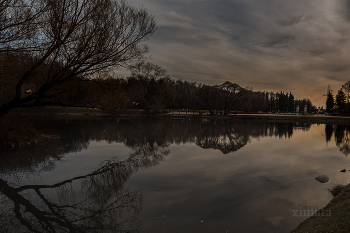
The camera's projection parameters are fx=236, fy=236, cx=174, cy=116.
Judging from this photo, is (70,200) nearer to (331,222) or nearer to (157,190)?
(157,190)

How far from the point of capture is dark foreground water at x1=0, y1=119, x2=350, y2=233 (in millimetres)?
6473

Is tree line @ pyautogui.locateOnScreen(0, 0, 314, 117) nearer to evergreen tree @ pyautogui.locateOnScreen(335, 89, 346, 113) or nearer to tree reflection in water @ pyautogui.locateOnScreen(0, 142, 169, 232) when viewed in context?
tree reflection in water @ pyautogui.locateOnScreen(0, 142, 169, 232)

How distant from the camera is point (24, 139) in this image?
57.1 ft

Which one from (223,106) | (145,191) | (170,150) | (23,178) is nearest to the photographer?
(145,191)

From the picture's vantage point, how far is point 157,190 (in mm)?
8781

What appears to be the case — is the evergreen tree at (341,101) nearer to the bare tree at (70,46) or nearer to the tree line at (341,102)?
the tree line at (341,102)

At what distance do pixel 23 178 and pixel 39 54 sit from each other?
5250 millimetres

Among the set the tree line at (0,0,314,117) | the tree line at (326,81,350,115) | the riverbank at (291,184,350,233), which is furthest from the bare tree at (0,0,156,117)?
the tree line at (326,81,350,115)

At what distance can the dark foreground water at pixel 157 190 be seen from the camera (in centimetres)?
647

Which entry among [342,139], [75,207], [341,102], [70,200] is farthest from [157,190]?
[341,102]

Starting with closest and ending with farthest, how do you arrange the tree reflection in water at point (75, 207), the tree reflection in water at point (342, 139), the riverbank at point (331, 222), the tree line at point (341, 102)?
the riverbank at point (331, 222) → the tree reflection in water at point (75, 207) → the tree reflection in water at point (342, 139) → the tree line at point (341, 102)

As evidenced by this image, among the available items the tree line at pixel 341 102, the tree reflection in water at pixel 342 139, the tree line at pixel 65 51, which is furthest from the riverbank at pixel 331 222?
the tree line at pixel 341 102

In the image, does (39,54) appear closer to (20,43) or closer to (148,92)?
(20,43)

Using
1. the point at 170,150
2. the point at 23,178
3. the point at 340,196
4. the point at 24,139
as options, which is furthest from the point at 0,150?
the point at 340,196
